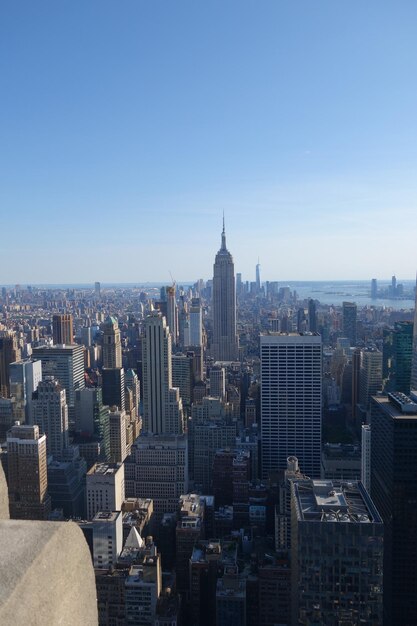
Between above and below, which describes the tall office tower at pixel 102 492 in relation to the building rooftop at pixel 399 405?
below

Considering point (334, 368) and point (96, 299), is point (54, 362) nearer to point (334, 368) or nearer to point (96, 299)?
point (334, 368)

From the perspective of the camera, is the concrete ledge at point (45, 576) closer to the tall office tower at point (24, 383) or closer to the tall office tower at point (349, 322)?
the tall office tower at point (24, 383)

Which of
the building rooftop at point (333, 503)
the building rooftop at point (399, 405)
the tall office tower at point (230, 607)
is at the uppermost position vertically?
the building rooftop at point (399, 405)

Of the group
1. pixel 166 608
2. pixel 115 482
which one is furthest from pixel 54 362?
pixel 166 608

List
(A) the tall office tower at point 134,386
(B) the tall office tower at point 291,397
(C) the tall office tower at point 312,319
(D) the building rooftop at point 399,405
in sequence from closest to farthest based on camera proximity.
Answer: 1. (D) the building rooftop at point 399,405
2. (B) the tall office tower at point 291,397
3. (A) the tall office tower at point 134,386
4. (C) the tall office tower at point 312,319

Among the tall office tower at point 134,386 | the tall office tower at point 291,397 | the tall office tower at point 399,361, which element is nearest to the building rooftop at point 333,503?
the tall office tower at point 291,397

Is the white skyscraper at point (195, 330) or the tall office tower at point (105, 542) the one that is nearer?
the tall office tower at point (105, 542)
